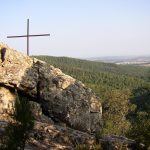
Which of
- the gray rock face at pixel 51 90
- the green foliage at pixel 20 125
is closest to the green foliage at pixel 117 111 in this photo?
the gray rock face at pixel 51 90

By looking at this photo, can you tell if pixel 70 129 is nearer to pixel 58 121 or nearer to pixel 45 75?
pixel 58 121

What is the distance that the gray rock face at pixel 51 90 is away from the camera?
26.1m

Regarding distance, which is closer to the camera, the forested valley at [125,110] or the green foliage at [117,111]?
the forested valley at [125,110]

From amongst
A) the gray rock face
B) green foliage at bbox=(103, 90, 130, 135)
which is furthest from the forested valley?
the gray rock face

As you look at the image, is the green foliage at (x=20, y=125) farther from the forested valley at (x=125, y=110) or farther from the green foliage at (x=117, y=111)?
the green foliage at (x=117, y=111)

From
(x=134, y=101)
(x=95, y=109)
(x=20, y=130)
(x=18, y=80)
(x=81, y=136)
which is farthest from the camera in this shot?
(x=134, y=101)

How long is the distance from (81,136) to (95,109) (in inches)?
203

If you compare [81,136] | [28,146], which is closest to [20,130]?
[28,146]

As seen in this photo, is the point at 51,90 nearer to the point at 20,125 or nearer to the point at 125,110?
the point at 20,125

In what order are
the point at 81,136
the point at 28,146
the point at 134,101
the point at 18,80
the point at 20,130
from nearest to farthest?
the point at 20,130 < the point at 28,146 < the point at 81,136 < the point at 18,80 < the point at 134,101

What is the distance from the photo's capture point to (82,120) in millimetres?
26531

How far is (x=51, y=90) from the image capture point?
26625 mm

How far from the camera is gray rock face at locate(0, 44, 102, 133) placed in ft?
85.8

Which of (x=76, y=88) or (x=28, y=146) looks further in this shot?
(x=76, y=88)
